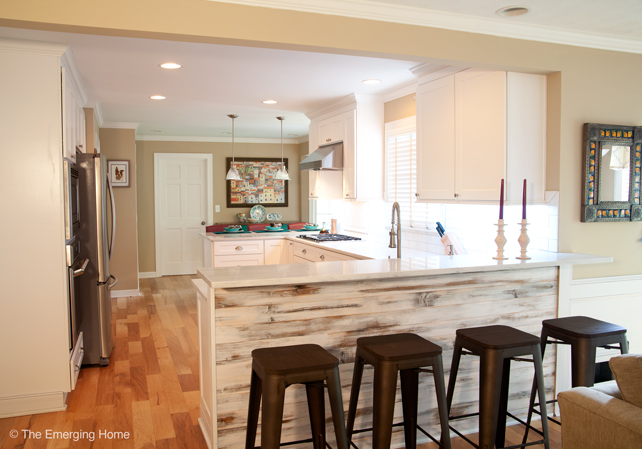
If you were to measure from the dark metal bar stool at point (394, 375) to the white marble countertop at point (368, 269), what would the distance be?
1.17 ft

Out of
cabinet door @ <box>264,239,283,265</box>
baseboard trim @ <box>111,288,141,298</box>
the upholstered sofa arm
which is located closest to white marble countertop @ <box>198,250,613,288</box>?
the upholstered sofa arm

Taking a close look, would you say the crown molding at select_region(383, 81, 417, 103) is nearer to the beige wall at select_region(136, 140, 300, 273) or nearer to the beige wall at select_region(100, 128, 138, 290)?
the beige wall at select_region(100, 128, 138, 290)

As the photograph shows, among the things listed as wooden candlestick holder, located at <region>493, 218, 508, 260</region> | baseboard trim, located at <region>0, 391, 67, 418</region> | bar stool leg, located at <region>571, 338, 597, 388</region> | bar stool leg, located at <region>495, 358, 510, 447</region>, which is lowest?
baseboard trim, located at <region>0, 391, 67, 418</region>

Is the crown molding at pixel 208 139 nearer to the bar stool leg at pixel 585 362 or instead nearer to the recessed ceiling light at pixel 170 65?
the recessed ceiling light at pixel 170 65

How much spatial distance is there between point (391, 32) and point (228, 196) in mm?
6401

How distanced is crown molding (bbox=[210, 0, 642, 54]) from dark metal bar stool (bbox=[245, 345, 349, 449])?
1677 millimetres

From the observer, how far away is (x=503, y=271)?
286 cm

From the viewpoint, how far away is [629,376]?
170cm

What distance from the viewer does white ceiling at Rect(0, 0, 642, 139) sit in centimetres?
264

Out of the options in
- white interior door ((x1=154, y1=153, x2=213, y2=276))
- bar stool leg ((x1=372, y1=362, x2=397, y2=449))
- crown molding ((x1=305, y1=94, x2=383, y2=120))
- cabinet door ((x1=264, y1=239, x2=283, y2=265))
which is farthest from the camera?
white interior door ((x1=154, y1=153, x2=213, y2=276))

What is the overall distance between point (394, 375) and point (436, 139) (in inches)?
81.0

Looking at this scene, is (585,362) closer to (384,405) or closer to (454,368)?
(454,368)

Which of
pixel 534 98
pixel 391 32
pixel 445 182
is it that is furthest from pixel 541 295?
pixel 391 32

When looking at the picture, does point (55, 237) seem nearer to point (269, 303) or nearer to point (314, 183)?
point (269, 303)
